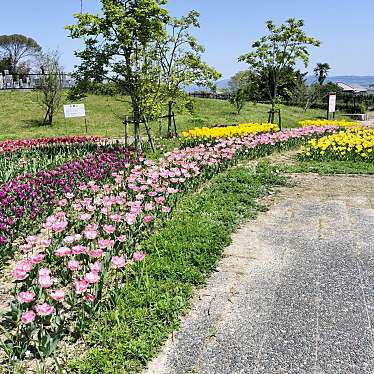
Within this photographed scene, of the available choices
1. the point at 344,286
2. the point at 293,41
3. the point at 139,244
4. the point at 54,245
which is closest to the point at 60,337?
the point at 54,245

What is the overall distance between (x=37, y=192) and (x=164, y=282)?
10.3 feet

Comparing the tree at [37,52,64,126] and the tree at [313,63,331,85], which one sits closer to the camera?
the tree at [37,52,64,126]

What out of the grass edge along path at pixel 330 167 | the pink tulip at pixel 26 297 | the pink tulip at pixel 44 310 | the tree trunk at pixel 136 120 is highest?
the tree trunk at pixel 136 120

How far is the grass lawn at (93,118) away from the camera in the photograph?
22.6m

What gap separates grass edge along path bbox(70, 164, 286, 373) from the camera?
314 centimetres

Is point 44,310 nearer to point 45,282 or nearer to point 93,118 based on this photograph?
point 45,282

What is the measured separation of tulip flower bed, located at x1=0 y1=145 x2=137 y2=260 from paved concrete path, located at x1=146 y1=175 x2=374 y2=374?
90.7 inches

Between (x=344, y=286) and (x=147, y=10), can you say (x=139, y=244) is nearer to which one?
(x=344, y=286)

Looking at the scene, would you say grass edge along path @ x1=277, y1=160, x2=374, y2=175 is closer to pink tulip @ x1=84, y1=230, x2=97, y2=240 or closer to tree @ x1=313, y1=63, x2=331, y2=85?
pink tulip @ x1=84, y1=230, x2=97, y2=240

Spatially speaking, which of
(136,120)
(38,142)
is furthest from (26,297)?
(38,142)

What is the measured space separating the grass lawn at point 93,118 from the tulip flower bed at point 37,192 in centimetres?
1088

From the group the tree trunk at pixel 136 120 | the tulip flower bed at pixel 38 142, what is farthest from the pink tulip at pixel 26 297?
the tulip flower bed at pixel 38 142

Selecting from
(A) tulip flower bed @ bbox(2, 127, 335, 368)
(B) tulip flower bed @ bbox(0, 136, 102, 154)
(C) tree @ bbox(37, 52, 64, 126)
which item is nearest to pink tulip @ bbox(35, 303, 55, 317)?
(A) tulip flower bed @ bbox(2, 127, 335, 368)

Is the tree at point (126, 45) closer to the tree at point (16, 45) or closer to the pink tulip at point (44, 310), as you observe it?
the pink tulip at point (44, 310)
